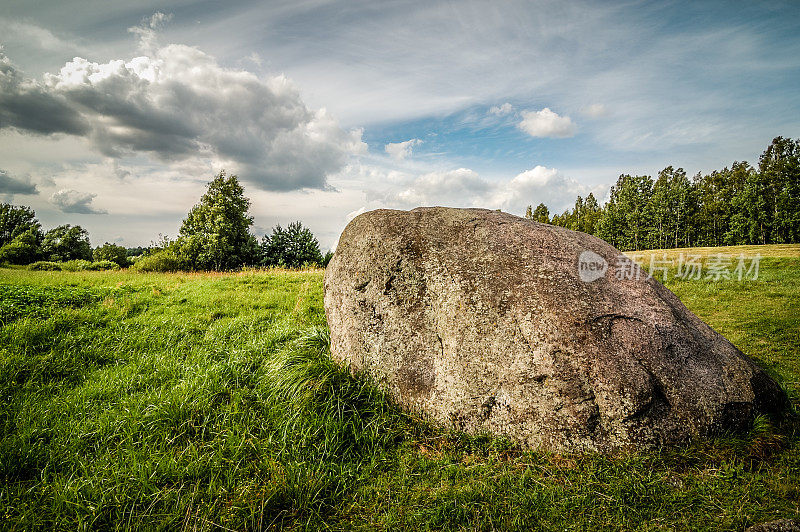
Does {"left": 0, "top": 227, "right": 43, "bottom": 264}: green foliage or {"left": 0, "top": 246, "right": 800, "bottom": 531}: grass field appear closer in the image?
{"left": 0, "top": 246, "right": 800, "bottom": 531}: grass field

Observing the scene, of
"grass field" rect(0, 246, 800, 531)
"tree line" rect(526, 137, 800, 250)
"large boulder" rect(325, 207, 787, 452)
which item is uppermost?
"tree line" rect(526, 137, 800, 250)

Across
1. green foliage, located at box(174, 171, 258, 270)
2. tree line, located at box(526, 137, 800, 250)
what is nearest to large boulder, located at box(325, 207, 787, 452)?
green foliage, located at box(174, 171, 258, 270)

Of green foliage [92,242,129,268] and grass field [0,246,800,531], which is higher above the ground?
green foliage [92,242,129,268]

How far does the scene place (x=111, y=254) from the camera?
48.4m

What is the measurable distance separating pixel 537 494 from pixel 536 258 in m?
2.78

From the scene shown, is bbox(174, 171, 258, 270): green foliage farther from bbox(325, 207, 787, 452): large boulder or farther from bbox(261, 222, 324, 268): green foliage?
bbox(325, 207, 787, 452): large boulder

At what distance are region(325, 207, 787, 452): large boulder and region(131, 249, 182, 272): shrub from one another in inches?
1455

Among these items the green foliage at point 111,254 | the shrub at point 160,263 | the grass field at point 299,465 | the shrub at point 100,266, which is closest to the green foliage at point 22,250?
the green foliage at point 111,254

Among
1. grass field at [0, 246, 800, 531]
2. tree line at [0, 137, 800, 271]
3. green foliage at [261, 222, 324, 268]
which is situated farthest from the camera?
tree line at [0, 137, 800, 271]

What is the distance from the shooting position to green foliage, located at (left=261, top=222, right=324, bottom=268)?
97.7 ft

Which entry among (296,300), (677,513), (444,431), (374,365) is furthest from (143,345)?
(677,513)

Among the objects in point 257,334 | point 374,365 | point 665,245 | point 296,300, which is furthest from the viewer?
point 665,245

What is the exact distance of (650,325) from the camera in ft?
14.8

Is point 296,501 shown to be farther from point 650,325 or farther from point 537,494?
point 650,325
